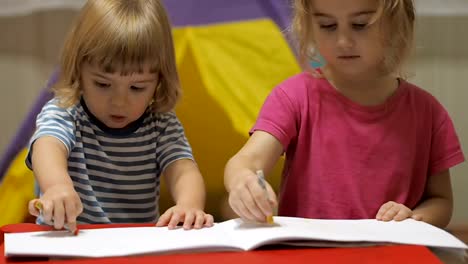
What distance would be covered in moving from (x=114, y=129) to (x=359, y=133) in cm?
37

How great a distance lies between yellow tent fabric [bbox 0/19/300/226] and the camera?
61.2 inches

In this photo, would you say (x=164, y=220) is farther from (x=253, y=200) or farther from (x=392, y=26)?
(x=392, y=26)

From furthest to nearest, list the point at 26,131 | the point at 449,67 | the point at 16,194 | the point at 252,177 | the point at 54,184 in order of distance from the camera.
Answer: the point at 449,67 → the point at 26,131 → the point at 16,194 → the point at 54,184 → the point at 252,177

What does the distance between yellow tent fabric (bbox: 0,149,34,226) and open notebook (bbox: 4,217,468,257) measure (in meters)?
0.60

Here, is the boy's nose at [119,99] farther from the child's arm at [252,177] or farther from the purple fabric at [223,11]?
the purple fabric at [223,11]

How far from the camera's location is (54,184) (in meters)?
0.94

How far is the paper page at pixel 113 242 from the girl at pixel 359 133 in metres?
0.26

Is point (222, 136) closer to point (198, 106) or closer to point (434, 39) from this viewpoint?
point (198, 106)

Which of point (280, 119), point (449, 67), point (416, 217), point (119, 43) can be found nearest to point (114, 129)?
point (119, 43)

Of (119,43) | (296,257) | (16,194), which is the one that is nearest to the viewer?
(296,257)

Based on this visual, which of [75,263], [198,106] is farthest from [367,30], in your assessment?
[198,106]

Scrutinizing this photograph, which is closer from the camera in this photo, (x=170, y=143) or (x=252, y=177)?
(x=252, y=177)

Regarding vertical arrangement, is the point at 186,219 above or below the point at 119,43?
below

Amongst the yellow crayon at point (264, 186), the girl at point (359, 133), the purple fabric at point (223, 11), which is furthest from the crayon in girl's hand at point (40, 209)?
the purple fabric at point (223, 11)
